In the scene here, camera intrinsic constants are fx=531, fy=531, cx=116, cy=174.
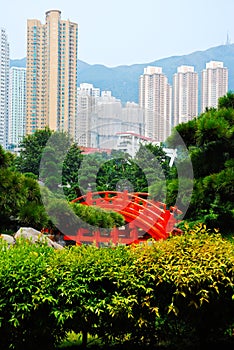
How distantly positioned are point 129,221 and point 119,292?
11.7ft

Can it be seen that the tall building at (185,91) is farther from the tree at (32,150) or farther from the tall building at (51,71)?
the tree at (32,150)

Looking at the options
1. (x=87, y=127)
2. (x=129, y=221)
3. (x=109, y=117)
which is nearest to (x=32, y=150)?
(x=129, y=221)

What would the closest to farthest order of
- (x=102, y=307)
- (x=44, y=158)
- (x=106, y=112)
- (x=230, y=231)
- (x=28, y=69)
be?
(x=102, y=307) → (x=230, y=231) → (x=106, y=112) → (x=44, y=158) → (x=28, y=69)

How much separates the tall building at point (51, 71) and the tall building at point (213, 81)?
11.0ft

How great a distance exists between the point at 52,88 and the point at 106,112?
7.49 meters

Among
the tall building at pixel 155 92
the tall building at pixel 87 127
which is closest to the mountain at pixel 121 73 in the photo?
the tall building at pixel 155 92

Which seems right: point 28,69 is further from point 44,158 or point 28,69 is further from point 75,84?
point 44,158

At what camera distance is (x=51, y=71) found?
12.3 metres

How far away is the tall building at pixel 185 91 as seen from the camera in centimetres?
1123

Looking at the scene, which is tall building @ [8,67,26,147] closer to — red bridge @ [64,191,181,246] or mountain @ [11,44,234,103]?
mountain @ [11,44,234,103]

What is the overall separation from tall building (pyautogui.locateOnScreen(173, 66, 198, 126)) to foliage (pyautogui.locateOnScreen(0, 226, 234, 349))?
8487mm

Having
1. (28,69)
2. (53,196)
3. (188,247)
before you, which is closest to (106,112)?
(53,196)

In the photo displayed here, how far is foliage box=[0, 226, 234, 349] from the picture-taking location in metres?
2.19

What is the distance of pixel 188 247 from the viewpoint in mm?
2482
